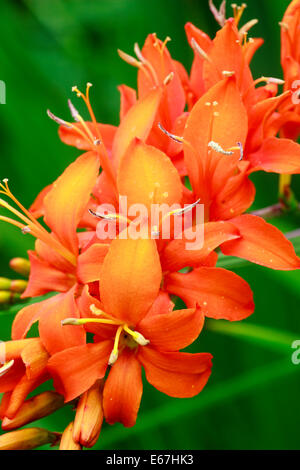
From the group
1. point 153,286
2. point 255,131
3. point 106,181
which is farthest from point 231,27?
point 153,286

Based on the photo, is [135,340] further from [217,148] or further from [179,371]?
[217,148]

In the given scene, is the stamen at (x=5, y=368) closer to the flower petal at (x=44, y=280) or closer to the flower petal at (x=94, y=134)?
the flower petal at (x=44, y=280)

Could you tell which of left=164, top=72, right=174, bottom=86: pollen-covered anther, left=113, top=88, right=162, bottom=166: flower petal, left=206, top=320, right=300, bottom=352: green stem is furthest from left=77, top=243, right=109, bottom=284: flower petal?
left=206, top=320, right=300, bottom=352: green stem

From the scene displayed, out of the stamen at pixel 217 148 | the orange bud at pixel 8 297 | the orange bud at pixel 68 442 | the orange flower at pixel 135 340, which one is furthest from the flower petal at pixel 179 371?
the orange bud at pixel 8 297

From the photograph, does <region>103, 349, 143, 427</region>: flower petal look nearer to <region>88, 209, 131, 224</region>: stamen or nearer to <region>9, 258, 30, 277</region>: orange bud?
<region>88, 209, 131, 224</region>: stamen
